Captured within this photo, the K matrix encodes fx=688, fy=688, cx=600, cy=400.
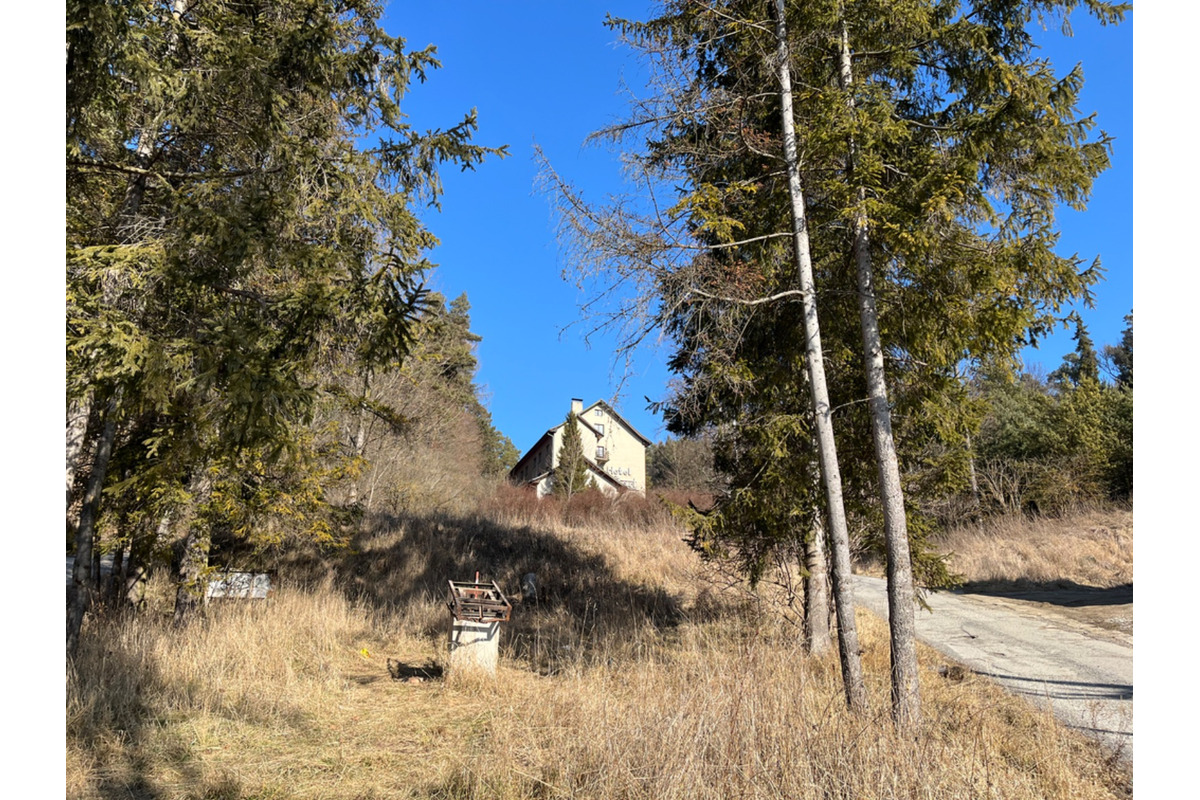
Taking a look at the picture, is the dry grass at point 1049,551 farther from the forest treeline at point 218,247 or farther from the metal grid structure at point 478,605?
the forest treeline at point 218,247

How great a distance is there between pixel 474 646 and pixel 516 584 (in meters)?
6.73

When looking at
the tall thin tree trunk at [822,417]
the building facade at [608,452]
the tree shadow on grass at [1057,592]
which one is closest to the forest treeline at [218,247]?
the tall thin tree trunk at [822,417]

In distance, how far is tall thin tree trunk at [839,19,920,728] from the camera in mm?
5875

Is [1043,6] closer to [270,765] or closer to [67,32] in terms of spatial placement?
[67,32]

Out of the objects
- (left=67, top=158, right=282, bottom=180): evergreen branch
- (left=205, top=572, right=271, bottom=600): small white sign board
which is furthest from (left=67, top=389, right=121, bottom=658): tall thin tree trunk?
(left=205, top=572, right=271, bottom=600): small white sign board

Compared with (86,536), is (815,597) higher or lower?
lower

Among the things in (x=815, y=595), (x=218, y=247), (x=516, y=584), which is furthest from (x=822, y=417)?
(x=516, y=584)

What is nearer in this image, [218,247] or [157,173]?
[218,247]

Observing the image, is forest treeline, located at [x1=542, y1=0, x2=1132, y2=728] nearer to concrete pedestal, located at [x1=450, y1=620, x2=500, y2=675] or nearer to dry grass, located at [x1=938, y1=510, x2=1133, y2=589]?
concrete pedestal, located at [x1=450, y1=620, x2=500, y2=675]

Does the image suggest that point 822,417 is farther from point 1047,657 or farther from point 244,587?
point 244,587

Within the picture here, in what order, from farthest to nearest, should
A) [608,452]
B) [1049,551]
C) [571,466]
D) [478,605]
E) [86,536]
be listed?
1. [608,452]
2. [571,466]
3. [1049,551]
4. [478,605]
5. [86,536]

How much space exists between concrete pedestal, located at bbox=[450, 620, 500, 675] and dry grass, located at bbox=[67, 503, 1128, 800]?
0.92 ft

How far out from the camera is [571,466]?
3528 centimetres

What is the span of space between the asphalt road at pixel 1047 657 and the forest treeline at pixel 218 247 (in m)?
7.12
